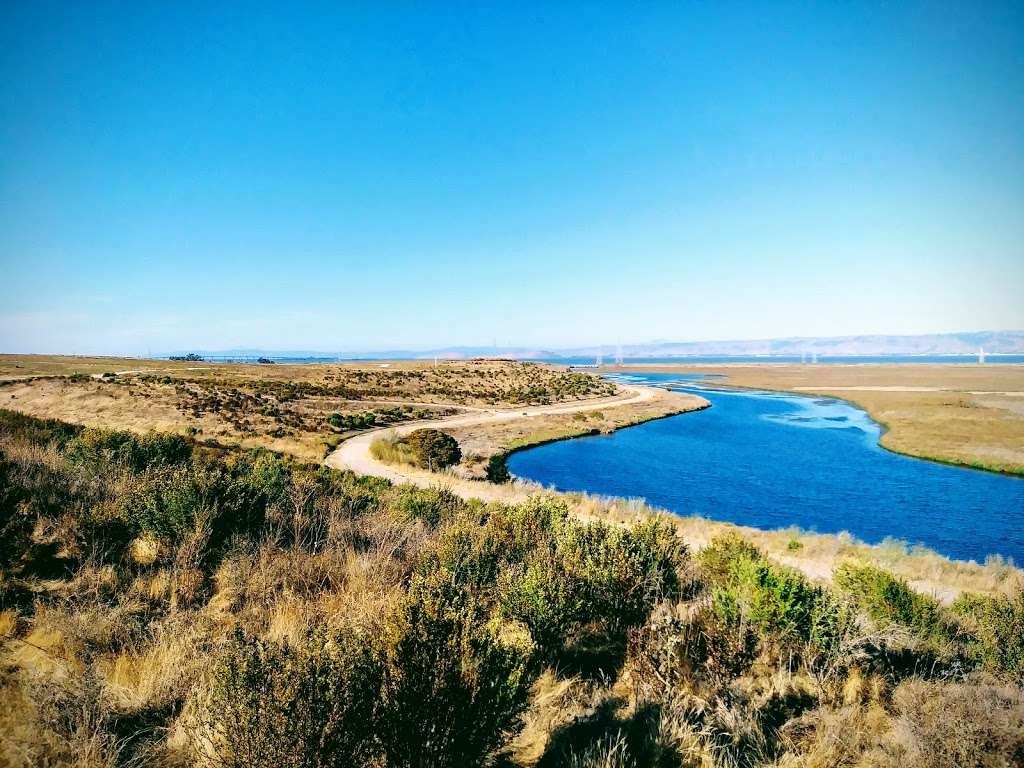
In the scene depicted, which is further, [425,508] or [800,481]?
[800,481]

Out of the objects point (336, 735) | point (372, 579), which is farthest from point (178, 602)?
point (336, 735)

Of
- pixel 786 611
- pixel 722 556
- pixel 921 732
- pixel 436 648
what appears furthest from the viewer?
pixel 722 556

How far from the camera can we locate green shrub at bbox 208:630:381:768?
10.8ft

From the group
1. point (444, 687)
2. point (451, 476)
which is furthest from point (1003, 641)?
point (451, 476)

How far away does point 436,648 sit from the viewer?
4180 millimetres

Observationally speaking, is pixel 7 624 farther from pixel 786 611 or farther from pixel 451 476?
pixel 451 476

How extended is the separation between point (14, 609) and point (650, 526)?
33.0ft

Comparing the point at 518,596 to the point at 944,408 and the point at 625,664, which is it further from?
the point at 944,408

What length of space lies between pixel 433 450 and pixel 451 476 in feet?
18.6

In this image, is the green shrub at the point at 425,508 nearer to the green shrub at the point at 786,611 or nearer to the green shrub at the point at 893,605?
the green shrub at the point at 786,611

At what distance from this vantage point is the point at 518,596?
6727 mm

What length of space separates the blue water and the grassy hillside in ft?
63.1

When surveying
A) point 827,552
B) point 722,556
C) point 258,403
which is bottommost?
point 827,552

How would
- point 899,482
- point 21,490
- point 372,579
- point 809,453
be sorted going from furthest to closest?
point 809,453, point 899,482, point 21,490, point 372,579
